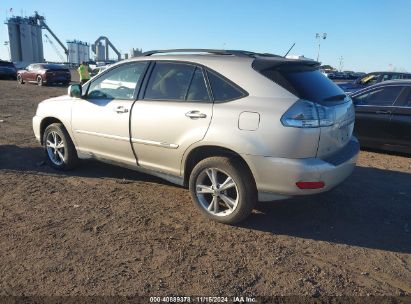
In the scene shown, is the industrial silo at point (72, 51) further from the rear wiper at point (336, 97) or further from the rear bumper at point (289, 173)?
the rear bumper at point (289, 173)

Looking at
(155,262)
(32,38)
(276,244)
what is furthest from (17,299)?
(32,38)

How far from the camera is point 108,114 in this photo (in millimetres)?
4949

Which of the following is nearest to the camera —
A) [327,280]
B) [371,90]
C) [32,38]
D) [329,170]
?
[327,280]

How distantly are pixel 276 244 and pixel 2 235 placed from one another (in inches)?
104

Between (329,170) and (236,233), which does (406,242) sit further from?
(236,233)

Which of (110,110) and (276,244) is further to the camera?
(110,110)

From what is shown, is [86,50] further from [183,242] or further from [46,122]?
[183,242]

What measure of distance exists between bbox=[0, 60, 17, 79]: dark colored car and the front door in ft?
99.3

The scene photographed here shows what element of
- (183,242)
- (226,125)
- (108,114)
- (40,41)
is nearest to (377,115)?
(226,125)

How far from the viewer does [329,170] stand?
3.75m

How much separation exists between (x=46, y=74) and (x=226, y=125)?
2552cm

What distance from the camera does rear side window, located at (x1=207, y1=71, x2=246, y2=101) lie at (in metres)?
3.94

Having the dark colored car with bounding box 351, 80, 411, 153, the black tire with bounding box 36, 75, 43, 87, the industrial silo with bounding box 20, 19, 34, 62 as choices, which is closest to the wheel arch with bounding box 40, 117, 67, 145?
the dark colored car with bounding box 351, 80, 411, 153

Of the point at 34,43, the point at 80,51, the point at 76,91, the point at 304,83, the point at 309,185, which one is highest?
the point at 34,43
